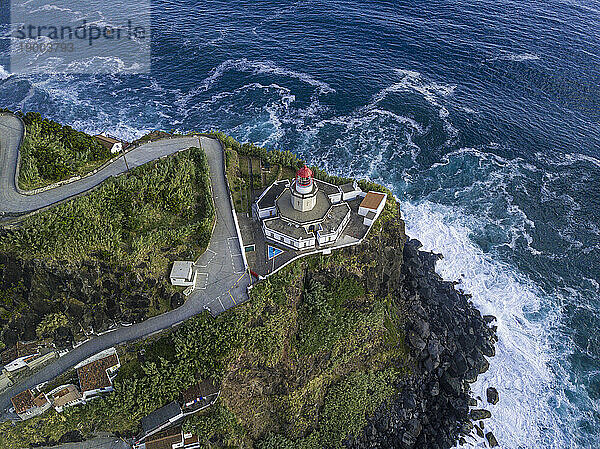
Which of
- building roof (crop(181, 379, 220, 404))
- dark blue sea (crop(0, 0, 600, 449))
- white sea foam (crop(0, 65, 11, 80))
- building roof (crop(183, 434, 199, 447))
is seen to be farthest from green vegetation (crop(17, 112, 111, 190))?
white sea foam (crop(0, 65, 11, 80))

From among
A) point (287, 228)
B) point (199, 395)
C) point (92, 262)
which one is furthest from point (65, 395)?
point (287, 228)

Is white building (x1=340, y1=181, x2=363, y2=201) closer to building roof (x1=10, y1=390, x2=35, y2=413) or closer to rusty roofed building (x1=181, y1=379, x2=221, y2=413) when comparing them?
rusty roofed building (x1=181, y1=379, x2=221, y2=413)

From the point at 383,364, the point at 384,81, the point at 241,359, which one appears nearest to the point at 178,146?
the point at 241,359

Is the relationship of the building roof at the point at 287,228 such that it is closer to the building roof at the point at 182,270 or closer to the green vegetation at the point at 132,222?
the green vegetation at the point at 132,222

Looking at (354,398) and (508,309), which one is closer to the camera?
(354,398)

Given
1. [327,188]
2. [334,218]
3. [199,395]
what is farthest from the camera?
[327,188]

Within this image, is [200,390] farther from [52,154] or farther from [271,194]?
[52,154]

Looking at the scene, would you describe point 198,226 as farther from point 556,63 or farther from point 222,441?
point 556,63
